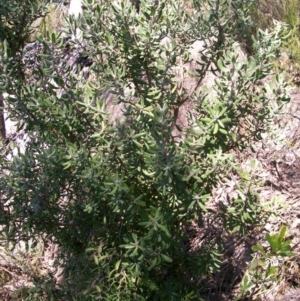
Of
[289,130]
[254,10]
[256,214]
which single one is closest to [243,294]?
[256,214]

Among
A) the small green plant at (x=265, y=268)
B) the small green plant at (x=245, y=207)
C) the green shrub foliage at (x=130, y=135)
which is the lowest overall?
the small green plant at (x=265, y=268)

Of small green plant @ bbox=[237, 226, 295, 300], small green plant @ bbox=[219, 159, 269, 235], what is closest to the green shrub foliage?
small green plant @ bbox=[219, 159, 269, 235]

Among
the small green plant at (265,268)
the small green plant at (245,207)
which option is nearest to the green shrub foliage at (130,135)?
the small green plant at (245,207)

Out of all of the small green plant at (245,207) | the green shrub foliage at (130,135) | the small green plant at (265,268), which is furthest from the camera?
the small green plant at (265,268)

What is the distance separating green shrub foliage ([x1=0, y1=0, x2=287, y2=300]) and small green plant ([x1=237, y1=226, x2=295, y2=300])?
12.9 inches

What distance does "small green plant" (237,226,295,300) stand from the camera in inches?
109

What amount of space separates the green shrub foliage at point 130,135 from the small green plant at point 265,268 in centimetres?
33

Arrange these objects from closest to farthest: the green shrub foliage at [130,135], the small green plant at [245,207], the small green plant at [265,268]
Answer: the green shrub foliage at [130,135] → the small green plant at [245,207] → the small green plant at [265,268]

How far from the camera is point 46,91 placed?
8.11ft

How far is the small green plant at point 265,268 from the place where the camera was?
2762mm

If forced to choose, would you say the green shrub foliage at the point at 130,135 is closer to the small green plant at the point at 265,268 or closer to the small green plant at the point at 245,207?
the small green plant at the point at 245,207

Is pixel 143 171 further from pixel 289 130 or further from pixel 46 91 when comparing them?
pixel 289 130

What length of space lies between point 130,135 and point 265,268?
1.58m

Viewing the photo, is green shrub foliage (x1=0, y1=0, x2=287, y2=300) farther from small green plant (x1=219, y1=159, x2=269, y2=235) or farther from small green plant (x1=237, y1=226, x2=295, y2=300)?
small green plant (x1=237, y1=226, x2=295, y2=300)
